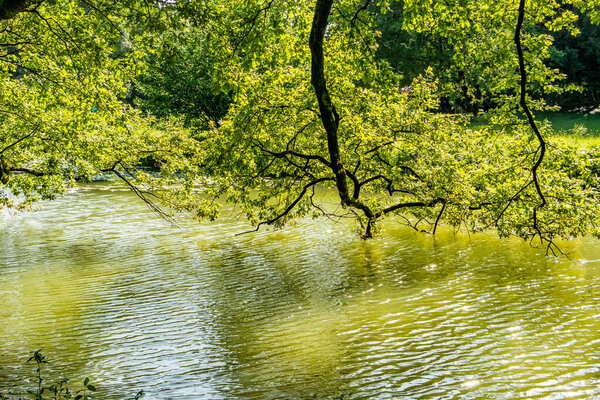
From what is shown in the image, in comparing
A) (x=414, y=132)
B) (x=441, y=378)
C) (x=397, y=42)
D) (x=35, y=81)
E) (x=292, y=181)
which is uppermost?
(x=397, y=42)

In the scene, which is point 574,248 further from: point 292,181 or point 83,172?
point 83,172

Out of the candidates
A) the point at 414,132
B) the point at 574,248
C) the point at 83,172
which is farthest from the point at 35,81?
the point at 574,248

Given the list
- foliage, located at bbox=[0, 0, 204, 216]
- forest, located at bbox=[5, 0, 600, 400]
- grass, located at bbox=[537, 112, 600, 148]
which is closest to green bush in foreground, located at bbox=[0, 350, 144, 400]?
forest, located at bbox=[5, 0, 600, 400]

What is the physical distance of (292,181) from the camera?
55.8 ft

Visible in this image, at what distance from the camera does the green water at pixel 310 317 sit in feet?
31.2

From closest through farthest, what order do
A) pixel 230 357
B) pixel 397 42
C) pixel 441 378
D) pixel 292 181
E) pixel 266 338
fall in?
pixel 441 378 < pixel 230 357 < pixel 266 338 < pixel 292 181 < pixel 397 42

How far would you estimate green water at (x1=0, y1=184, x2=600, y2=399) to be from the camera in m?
9.50

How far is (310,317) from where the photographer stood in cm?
1302

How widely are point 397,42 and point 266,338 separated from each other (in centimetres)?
4617

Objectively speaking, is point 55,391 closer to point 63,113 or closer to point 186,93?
point 63,113

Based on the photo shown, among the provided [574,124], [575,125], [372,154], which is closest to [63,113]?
[372,154]

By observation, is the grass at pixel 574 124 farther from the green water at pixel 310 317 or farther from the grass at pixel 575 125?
the green water at pixel 310 317

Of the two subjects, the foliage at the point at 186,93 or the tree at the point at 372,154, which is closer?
the tree at the point at 372,154

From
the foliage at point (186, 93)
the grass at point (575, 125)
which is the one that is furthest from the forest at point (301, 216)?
the foliage at point (186, 93)
